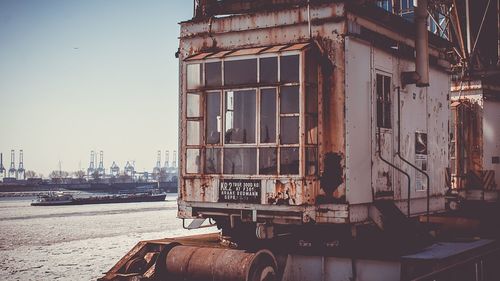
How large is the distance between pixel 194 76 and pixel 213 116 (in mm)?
888

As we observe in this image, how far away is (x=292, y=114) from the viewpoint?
930 cm

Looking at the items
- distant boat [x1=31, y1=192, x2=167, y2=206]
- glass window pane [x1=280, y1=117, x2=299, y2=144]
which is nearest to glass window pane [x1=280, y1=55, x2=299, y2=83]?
glass window pane [x1=280, y1=117, x2=299, y2=144]

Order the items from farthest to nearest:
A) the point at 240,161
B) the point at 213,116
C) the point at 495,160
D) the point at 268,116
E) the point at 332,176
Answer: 1. the point at 495,160
2. the point at 213,116
3. the point at 240,161
4. the point at 268,116
5. the point at 332,176

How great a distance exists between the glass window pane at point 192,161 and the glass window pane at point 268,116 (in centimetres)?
147

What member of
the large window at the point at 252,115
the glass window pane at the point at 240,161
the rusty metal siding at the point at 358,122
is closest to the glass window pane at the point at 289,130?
the large window at the point at 252,115

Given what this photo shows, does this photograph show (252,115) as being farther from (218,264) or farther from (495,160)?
(495,160)

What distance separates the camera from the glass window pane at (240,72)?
9.71m

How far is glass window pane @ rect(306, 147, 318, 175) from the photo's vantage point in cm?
930

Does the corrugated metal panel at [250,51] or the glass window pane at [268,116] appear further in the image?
the glass window pane at [268,116]

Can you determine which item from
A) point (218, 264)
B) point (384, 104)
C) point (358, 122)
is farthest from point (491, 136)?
point (218, 264)

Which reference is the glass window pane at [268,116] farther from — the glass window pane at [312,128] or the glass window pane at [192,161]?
the glass window pane at [192,161]

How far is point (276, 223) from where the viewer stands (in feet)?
30.5

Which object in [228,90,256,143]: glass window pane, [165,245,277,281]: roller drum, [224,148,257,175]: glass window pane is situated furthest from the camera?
[228,90,256,143]: glass window pane

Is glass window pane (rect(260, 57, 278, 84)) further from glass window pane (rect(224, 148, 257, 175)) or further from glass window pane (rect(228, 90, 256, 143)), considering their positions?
glass window pane (rect(224, 148, 257, 175))
